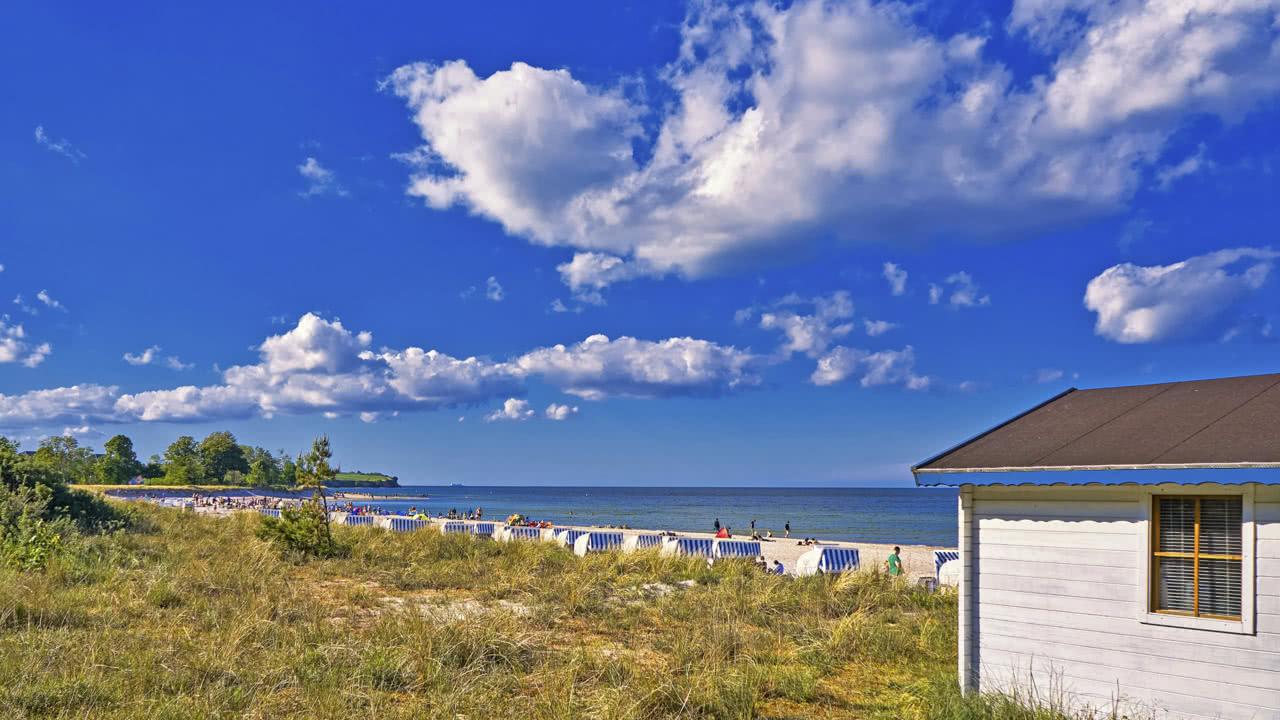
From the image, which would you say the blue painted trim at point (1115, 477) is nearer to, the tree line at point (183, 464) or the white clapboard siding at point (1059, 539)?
the white clapboard siding at point (1059, 539)

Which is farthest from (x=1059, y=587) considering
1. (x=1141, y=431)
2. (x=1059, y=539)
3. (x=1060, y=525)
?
(x=1141, y=431)

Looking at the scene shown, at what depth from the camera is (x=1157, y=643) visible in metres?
5.98

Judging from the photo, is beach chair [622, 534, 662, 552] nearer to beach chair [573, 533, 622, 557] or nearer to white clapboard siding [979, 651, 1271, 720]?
beach chair [573, 533, 622, 557]

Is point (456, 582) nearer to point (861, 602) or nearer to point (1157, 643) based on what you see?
point (861, 602)

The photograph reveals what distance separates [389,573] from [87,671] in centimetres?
804

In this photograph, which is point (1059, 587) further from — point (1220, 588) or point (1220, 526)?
point (1220, 526)

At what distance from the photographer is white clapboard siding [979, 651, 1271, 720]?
570cm

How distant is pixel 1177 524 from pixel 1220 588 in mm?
512

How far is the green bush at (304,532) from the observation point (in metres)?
17.0

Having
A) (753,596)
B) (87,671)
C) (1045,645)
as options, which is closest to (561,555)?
(753,596)

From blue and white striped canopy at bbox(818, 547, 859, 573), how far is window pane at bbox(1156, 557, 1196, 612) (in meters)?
11.6

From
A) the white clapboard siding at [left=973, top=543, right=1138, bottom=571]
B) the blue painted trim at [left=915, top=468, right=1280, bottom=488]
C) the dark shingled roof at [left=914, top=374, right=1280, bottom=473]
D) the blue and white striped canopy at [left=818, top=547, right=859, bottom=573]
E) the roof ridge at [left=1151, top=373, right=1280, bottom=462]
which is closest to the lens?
the blue painted trim at [left=915, top=468, right=1280, bottom=488]

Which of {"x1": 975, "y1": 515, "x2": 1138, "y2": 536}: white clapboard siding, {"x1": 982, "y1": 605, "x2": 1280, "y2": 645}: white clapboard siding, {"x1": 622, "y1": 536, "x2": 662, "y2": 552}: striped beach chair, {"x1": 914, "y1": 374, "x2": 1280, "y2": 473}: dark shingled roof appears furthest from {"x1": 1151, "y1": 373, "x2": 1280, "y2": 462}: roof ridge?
{"x1": 622, "y1": 536, "x2": 662, "y2": 552}: striped beach chair

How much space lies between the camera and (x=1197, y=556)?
19.2 feet
